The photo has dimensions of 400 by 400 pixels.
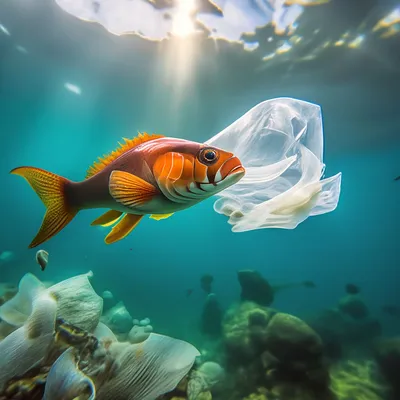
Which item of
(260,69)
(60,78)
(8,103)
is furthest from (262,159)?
(8,103)

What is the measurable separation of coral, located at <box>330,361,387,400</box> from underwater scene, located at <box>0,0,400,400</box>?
4 centimetres

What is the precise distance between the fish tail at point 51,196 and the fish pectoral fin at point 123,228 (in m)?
0.26

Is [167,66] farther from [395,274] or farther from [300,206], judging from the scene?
[395,274]

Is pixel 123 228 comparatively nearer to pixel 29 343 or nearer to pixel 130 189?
pixel 130 189

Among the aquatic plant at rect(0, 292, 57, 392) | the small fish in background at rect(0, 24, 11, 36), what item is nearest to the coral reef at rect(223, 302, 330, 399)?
the aquatic plant at rect(0, 292, 57, 392)

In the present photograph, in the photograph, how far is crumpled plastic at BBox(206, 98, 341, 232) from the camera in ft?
7.82

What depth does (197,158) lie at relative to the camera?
123cm

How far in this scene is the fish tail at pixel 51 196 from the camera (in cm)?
139

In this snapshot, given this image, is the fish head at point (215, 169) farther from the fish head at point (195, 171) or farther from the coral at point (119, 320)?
the coral at point (119, 320)

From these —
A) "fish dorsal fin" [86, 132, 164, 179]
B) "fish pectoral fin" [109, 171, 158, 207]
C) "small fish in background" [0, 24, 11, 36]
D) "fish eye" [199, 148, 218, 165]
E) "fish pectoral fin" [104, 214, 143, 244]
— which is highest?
"small fish in background" [0, 24, 11, 36]

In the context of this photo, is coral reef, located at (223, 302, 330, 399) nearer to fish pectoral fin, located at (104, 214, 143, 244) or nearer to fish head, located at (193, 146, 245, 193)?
fish pectoral fin, located at (104, 214, 143, 244)

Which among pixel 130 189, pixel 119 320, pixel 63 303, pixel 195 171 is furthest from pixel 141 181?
pixel 119 320

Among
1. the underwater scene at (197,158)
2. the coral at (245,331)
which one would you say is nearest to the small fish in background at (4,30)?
the underwater scene at (197,158)

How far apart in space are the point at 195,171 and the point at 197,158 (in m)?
0.08
